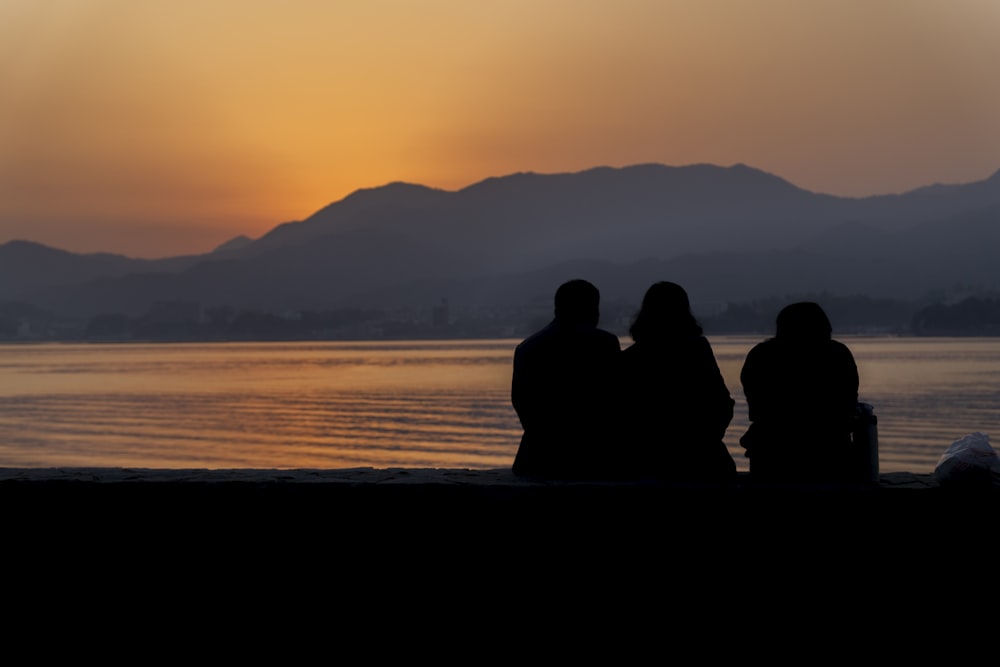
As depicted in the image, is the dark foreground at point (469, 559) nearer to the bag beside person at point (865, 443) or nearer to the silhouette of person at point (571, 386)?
the bag beside person at point (865, 443)

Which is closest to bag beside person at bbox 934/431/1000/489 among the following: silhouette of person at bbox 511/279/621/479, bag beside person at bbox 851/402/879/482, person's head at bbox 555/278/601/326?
bag beside person at bbox 851/402/879/482

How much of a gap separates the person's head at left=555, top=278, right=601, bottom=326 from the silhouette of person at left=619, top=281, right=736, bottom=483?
0.80ft

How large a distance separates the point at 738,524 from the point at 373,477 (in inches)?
62.7

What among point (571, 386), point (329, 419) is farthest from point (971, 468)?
point (329, 419)

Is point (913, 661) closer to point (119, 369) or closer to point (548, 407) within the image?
point (548, 407)

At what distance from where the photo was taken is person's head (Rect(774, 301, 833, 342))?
18.7 ft

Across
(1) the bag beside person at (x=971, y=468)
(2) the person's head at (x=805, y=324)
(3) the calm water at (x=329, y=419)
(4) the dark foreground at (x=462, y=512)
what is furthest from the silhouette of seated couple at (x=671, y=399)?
(3) the calm water at (x=329, y=419)

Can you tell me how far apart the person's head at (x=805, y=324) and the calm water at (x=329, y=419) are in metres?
22.3

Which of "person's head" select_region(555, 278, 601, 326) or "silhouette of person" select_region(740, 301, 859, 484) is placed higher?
"person's head" select_region(555, 278, 601, 326)

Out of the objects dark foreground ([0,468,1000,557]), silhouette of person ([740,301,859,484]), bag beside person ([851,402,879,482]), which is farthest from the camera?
silhouette of person ([740,301,859,484])

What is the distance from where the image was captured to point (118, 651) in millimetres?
5426

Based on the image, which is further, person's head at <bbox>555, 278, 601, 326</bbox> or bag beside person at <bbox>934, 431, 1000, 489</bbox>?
Result: person's head at <bbox>555, 278, 601, 326</bbox>

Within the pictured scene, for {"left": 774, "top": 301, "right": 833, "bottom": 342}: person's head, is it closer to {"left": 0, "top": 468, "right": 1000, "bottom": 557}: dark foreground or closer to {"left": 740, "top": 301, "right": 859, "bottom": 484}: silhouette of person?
{"left": 740, "top": 301, "right": 859, "bottom": 484}: silhouette of person

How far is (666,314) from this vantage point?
592 centimetres
